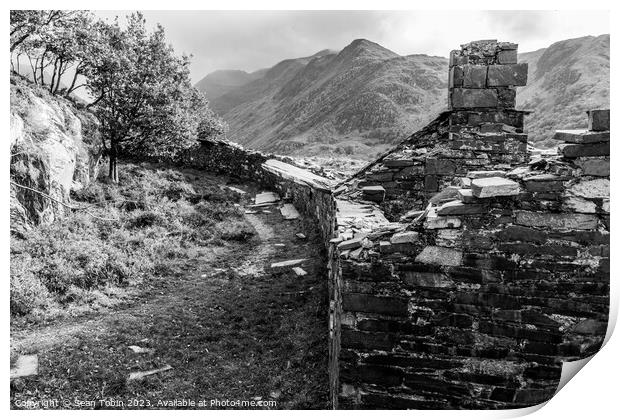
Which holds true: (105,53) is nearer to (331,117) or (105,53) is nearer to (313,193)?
(313,193)

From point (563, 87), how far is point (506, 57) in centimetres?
3332

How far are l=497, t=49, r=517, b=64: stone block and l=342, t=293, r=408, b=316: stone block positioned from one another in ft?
15.5

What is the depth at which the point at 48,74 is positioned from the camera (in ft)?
33.5

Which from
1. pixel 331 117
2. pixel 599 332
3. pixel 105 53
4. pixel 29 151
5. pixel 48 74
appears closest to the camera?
pixel 599 332

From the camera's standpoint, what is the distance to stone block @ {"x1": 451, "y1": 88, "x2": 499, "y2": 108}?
7172 mm

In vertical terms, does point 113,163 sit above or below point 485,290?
above

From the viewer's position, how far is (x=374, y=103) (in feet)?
116

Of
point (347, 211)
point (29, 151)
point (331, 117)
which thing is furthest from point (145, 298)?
point (331, 117)

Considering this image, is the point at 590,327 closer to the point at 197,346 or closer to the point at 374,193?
the point at 374,193

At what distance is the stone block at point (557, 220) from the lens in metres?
4.09

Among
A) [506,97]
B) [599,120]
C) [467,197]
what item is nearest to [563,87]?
[506,97]

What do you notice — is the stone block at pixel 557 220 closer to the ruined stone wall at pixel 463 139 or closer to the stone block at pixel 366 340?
the stone block at pixel 366 340

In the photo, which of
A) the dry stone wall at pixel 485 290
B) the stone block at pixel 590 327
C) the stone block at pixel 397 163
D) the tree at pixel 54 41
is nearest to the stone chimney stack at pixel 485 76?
the stone block at pixel 397 163

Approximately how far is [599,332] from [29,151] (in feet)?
26.1
